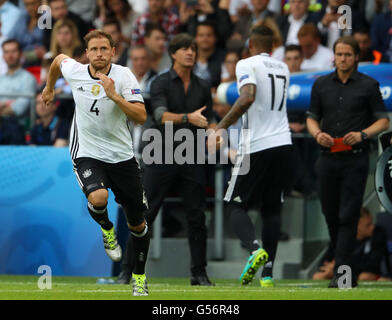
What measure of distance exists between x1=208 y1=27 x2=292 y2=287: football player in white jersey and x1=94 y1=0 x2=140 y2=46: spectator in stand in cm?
682

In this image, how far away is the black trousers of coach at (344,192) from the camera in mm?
9289

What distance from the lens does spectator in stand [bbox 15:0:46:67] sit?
1577 centimetres

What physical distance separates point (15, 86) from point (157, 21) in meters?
2.55

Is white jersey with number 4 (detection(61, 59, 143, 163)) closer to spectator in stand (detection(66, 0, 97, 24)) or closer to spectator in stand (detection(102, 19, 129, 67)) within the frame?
spectator in stand (detection(102, 19, 129, 67))

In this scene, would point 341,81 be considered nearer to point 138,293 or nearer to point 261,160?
point 261,160

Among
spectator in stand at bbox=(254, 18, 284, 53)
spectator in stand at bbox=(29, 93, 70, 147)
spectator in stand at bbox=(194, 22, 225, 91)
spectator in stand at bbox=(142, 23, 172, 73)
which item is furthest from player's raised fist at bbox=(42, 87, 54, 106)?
spectator in stand at bbox=(142, 23, 172, 73)

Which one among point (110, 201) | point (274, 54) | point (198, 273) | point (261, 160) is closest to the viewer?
point (261, 160)

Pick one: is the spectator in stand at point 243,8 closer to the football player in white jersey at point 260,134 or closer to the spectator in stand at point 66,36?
the spectator in stand at point 66,36

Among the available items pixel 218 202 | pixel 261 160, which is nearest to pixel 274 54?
pixel 218 202

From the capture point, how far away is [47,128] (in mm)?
12992

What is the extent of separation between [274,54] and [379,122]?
14.3 feet

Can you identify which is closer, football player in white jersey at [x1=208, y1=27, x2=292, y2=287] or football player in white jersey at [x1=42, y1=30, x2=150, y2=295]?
football player in white jersey at [x1=42, y1=30, x2=150, y2=295]

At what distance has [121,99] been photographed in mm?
7645

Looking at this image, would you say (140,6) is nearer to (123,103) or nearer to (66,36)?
(66,36)
